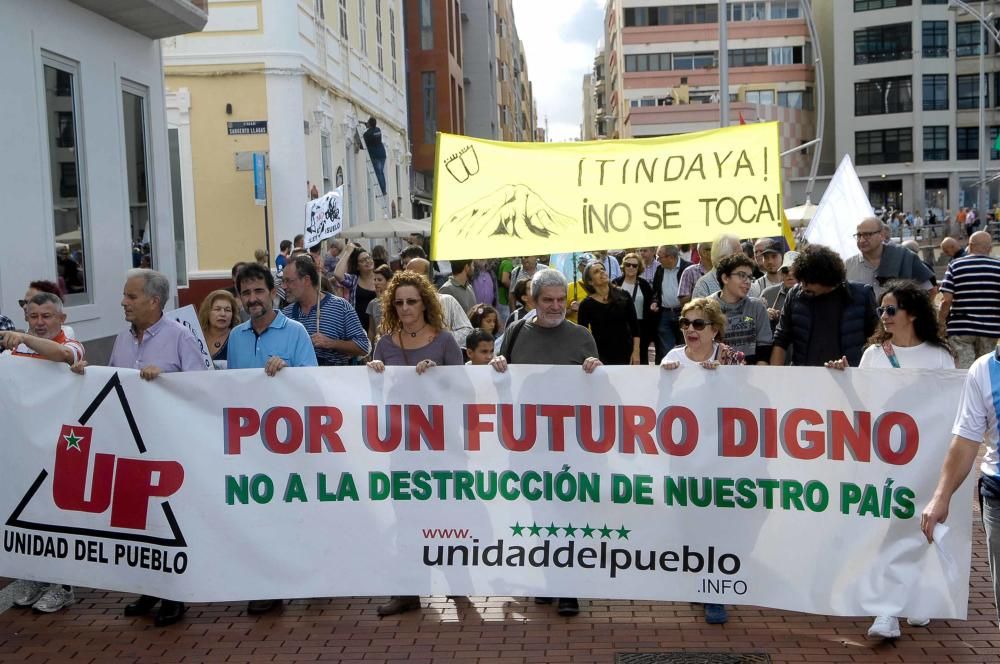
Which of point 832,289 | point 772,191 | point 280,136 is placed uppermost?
point 280,136

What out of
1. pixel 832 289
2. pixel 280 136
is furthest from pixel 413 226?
pixel 832 289

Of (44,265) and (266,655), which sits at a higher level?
(44,265)

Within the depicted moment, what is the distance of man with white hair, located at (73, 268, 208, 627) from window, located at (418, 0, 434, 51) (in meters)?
43.1

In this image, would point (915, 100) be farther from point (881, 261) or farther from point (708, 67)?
point (881, 261)

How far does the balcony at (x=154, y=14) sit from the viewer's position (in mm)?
13039

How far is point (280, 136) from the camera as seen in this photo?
79.5 feet

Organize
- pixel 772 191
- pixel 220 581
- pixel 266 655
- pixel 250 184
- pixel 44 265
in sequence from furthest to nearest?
pixel 250 184 → pixel 44 265 → pixel 772 191 → pixel 220 581 → pixel 266 655

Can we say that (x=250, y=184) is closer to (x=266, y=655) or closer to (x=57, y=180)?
(x=57, y=180)

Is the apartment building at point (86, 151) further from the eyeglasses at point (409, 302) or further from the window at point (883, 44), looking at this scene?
the window at point (883, 44)

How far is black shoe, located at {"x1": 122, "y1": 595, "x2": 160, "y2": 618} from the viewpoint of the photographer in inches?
243

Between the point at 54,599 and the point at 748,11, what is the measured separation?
77.0 metres

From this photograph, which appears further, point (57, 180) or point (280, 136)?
point (280, 136)

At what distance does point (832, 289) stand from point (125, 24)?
33.2 ft

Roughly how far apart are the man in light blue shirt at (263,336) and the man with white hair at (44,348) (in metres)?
0.89
